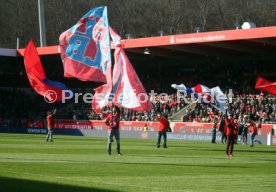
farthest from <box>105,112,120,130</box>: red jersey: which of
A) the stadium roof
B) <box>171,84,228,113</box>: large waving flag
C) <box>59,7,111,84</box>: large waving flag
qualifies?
the stadium roof

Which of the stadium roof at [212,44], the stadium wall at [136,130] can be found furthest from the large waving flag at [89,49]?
the stadium roof at [212,44]

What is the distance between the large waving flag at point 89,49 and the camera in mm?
24781

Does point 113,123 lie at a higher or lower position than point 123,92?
lower

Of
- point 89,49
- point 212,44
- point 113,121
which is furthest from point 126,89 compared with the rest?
point 212,44

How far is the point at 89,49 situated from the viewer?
25.5m

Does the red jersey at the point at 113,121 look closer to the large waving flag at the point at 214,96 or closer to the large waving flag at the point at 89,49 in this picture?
the large waving flag at the point at 89,49

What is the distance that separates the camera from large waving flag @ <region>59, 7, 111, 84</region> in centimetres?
2478

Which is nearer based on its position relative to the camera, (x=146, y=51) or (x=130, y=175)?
(x=130, y=175)

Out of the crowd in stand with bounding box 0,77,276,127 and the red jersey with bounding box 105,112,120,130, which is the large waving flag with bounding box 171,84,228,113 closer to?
the crowd in stand with bounding box 0,77,276,127

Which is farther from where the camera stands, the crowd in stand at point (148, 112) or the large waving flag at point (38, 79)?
the crowd in stand at point (148, 112)

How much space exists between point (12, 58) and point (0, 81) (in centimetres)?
371

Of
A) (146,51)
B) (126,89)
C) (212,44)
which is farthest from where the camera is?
(146,51)

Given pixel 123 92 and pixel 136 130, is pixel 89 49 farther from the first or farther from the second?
pixel 136 130

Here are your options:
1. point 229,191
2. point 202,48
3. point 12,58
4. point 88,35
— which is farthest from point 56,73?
point 229,191
